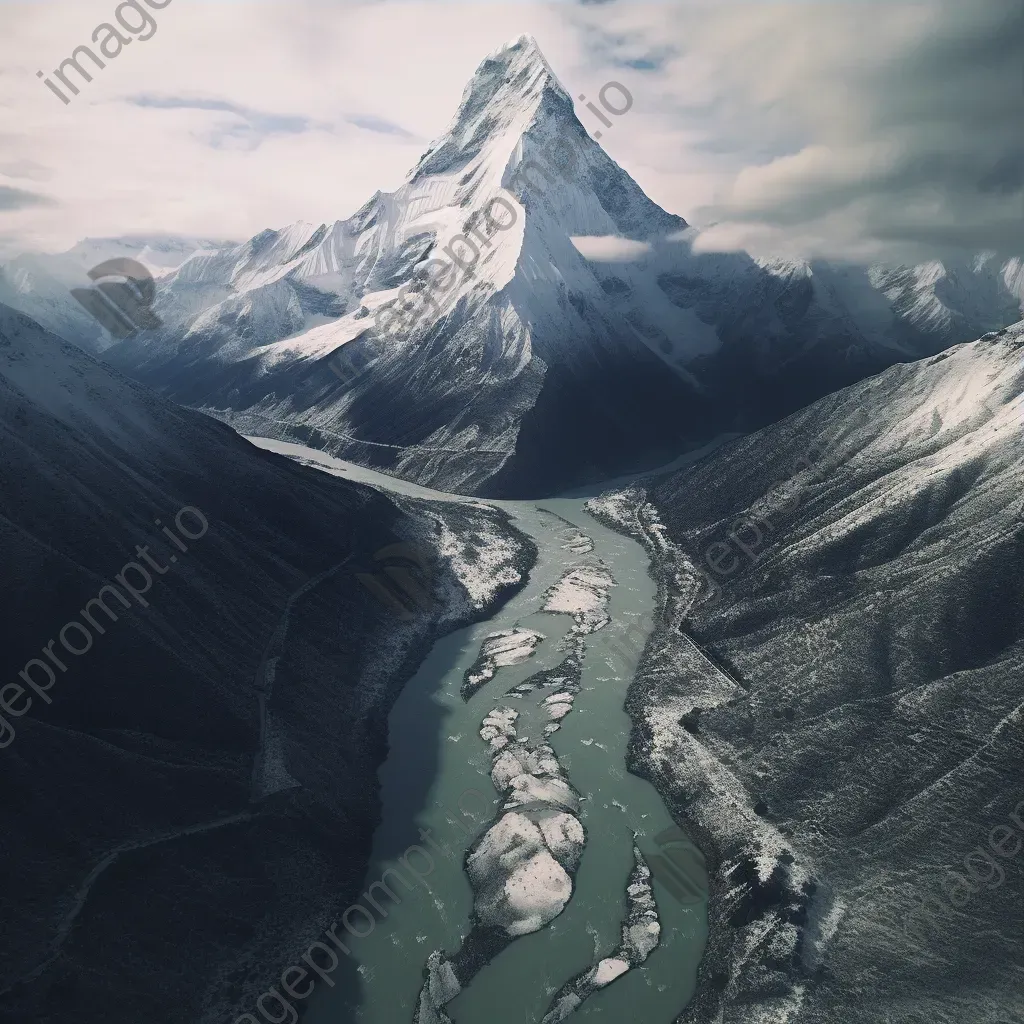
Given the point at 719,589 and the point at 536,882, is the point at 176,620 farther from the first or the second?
the point at 719,589

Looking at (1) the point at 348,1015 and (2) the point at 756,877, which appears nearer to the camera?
(1) the point at 348,1015

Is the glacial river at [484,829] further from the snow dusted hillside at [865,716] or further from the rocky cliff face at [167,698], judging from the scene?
the rocky cliff face at [167,698]

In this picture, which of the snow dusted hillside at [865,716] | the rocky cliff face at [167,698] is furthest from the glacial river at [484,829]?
the rocky cliff face at [167,698]

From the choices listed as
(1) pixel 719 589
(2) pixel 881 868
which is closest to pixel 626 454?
(1) pixel 719 589

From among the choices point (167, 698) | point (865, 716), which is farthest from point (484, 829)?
point (865, 716)

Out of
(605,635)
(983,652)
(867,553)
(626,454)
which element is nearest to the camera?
(983,652)

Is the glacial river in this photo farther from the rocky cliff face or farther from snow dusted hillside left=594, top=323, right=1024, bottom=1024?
the rocky cliff face
